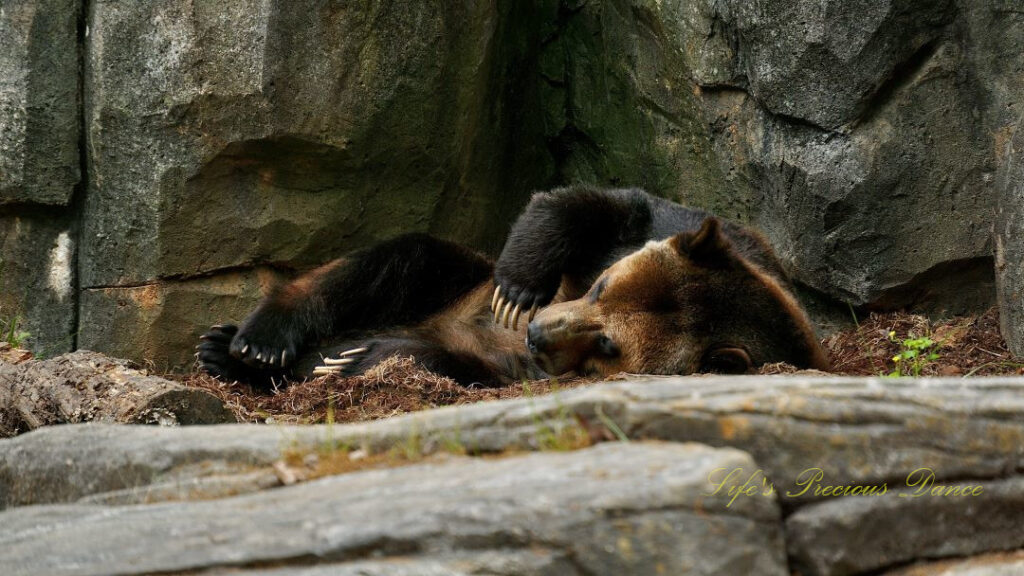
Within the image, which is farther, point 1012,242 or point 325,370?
point 325,370

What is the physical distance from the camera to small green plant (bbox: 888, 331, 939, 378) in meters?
5.96

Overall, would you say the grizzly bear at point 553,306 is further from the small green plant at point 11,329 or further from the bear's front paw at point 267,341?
the small green plant at point 11,329

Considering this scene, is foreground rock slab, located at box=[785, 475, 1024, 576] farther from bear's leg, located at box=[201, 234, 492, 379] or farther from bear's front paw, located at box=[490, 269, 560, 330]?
bear's leg, located at box=[201, 234, 492, 379]

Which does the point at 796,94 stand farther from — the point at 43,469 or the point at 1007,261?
the point at 43,469

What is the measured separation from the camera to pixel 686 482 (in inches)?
94.4

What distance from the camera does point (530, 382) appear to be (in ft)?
19.1

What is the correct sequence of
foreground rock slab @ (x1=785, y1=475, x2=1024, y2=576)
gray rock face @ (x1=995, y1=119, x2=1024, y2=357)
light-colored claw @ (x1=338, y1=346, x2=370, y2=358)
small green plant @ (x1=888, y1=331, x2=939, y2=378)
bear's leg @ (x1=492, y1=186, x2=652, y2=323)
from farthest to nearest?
light-colored claw @ (x1=338, y1=346, x2=370, y2=358) < bear's leg @ (x1=492, y1=186, x2=652, y2=323) < small green plant @ (x1=888, y1=331, x2=939, y2=378) < gray rock face @ (x1=995, y1=119, x2=1024, y2=357) < foreground rock slab @ (x1=785, y1=475, x2=1024, y2=576)

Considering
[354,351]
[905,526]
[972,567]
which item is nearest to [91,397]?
[354,351]

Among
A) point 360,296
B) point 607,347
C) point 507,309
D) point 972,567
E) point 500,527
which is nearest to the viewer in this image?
point 500,527

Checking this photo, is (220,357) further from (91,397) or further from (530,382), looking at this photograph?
(530,382)

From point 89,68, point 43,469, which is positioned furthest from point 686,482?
point 89,68

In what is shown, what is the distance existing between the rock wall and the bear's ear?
58.1 inches

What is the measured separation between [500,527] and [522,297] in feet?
12.6

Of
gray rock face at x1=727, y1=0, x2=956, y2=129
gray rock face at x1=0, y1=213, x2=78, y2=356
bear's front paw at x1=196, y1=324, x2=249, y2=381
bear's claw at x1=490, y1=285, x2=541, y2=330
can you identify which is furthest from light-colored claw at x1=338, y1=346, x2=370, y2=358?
gray rock face at x1=727, y1=0, x2=956, y2=129
